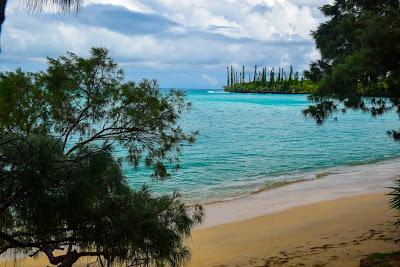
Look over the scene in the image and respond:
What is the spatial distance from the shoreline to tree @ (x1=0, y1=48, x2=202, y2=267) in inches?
207

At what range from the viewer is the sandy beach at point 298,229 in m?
8.54

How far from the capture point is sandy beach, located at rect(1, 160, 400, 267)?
8.54 metres

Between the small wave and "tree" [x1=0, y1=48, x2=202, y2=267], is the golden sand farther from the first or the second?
the small wave

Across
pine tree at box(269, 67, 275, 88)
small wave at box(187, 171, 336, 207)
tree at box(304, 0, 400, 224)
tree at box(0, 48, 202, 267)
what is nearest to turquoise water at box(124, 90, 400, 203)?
small wave at box(187, 171, 336, 207)

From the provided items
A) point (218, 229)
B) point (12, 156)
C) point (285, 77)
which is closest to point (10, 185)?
point (12, 156)

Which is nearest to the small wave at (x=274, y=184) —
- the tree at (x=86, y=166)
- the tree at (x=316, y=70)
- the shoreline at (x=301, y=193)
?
the shoreline at (x=301, y=193)

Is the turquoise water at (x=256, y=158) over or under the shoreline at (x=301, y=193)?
under

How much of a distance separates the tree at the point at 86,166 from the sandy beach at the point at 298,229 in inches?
112

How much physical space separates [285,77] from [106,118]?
128m

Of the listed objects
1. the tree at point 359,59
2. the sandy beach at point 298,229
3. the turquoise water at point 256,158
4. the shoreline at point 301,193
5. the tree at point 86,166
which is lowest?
the turquoise water at point 256,158

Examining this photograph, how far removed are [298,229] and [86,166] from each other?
8.11 meters

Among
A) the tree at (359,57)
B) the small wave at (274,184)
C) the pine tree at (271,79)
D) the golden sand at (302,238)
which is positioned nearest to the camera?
the tree at (359,57)

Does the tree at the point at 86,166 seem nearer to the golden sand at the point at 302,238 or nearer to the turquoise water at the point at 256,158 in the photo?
the golden sand at the point at 302,238

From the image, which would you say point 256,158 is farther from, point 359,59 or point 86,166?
point 86,166
